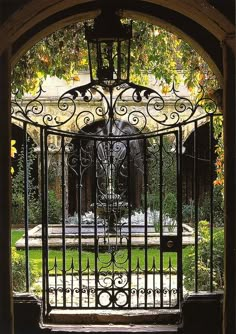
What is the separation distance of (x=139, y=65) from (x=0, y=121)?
16.5ft

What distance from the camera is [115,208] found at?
30.1 feet

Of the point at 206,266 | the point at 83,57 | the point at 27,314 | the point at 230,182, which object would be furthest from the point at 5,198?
the point at 83,57

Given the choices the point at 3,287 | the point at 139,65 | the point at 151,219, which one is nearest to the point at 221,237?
the point at 139,65

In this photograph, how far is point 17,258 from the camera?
6.84 metres

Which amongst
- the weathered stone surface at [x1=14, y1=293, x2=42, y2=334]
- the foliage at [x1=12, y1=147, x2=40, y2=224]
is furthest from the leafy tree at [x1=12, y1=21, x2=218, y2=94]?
the foliage at [x1=12, y1=147, x2=40, y2=224]

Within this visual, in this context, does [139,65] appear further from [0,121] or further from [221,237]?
[0,121]

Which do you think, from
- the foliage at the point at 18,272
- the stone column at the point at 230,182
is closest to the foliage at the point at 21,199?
the foliage at the point at 18,272

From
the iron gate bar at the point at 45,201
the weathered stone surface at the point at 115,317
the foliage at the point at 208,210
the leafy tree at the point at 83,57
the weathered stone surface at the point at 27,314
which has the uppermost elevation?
the leafy tree at the point at 83,57

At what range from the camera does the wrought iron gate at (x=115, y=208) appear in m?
5.63

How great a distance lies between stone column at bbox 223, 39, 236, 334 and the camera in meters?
3.82

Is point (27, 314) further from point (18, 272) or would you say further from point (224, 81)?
point (224, 81)

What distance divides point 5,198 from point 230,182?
1.51m

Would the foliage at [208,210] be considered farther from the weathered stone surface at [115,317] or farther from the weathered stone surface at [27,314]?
the weathered stone surface at [27,314]

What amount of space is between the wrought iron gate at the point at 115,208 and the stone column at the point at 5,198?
1.82 meters
